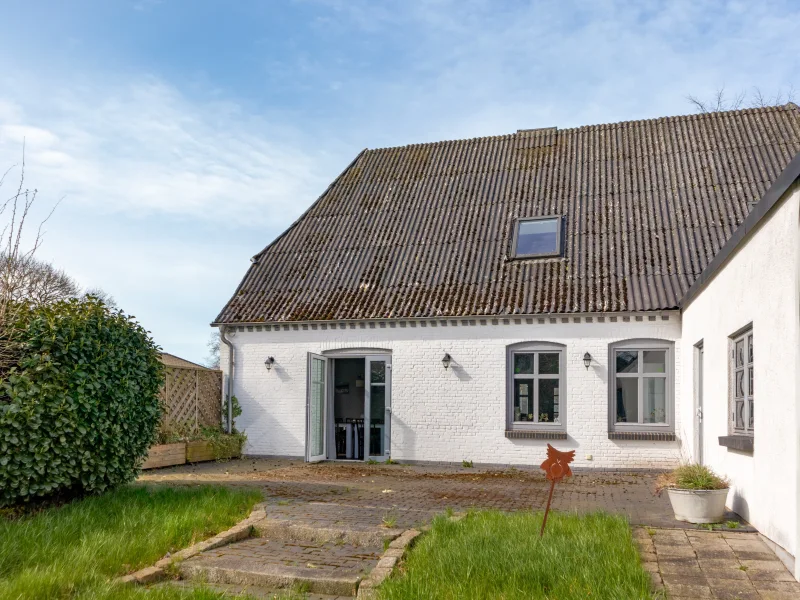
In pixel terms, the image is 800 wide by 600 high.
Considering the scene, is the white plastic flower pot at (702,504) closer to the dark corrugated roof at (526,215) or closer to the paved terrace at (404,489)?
the paved terrace at (404,489)

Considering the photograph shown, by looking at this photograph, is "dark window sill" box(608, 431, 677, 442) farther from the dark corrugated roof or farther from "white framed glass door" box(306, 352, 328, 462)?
"white framed glass door" box(306, 352, 328, 462)

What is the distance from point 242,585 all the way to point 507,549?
7.44 feet

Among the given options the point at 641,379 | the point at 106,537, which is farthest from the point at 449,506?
the point at 641,379

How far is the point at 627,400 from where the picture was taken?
1394 centimetres

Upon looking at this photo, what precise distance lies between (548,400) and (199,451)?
282 inches

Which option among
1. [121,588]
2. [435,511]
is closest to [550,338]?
[435,511]

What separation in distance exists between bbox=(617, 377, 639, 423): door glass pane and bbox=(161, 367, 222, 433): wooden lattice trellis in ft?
27.8

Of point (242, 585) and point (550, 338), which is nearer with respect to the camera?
point (242, 585)

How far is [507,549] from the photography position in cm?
632

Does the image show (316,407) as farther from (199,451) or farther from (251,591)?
(251,591)

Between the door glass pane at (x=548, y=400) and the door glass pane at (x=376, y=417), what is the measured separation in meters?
3.42

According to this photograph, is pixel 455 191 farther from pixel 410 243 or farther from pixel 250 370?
pixel 250 370

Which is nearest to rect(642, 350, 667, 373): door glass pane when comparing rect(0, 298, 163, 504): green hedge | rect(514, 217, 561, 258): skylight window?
rect(514, 217, 561, 258): skylight window

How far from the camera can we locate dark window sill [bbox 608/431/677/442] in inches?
530
